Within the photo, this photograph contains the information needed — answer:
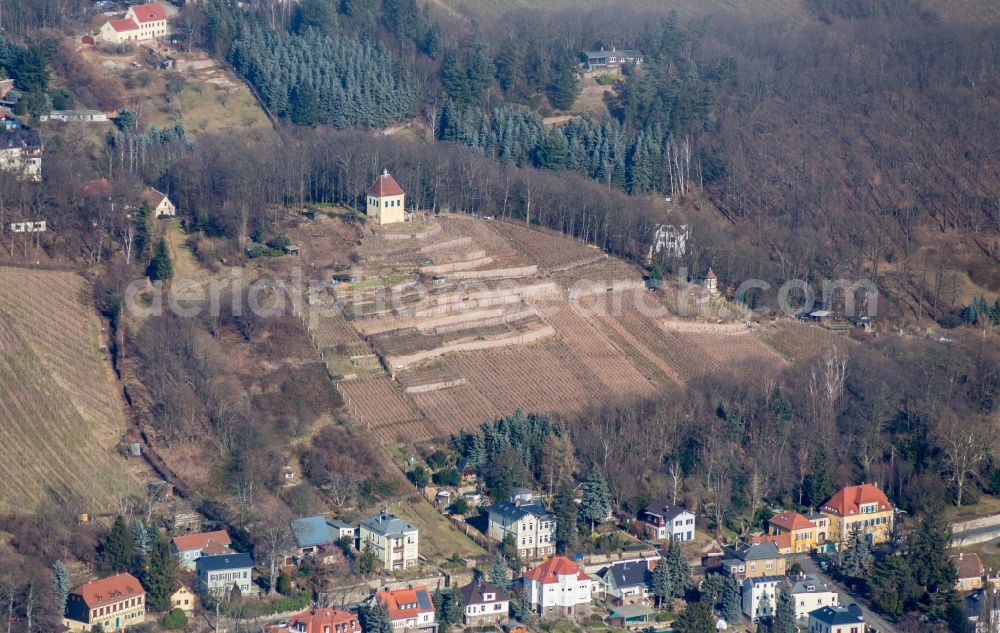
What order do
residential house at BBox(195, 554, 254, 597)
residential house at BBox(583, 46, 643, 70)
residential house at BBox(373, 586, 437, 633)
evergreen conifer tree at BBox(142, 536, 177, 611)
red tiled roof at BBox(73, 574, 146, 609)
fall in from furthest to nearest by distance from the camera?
residential house at BBox(583, 46, 643, 70), residential house at BBox(195, 554, 254, 597), residential house at BBox(373, 586, 437, 633), evergreen conifer tree at BBox(142, 536, 177, 611), red tiled roof at BBox(73, 574, 146, 609)

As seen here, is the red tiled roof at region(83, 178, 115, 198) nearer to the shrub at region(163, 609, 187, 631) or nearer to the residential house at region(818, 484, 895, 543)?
the shrub at region(163, 609, 187, 631)

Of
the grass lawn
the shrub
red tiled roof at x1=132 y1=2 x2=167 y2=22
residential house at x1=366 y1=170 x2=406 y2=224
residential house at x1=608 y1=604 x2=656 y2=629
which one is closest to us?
the shrub

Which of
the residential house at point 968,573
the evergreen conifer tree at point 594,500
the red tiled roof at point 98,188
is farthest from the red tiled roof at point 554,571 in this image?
the red tiled roof at point 98,188

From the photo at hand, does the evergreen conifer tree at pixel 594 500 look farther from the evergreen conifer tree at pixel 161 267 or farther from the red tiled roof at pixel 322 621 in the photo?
the evergreen conifer tree at pixel 161 267

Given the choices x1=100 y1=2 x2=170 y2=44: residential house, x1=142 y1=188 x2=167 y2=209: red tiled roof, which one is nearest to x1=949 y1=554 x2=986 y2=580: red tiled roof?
x1=142 y1=188 x2=167 y2=209: red tiled roof

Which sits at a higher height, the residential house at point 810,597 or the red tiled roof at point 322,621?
the red tiled roof at point 322,621

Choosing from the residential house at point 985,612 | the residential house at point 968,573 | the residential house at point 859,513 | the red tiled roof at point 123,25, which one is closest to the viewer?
the residential house at point 985,612
